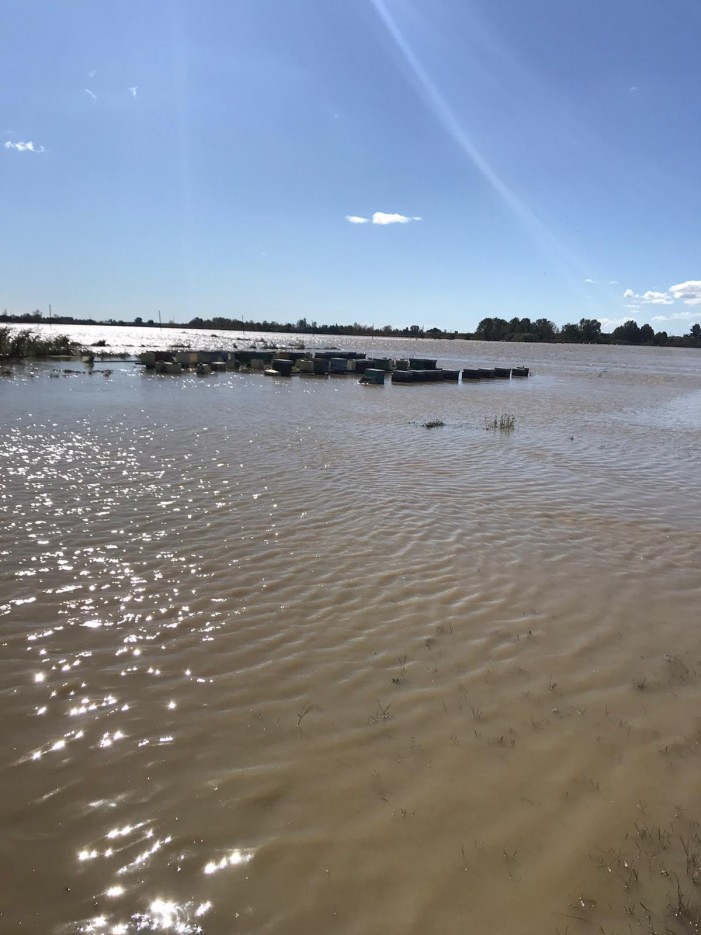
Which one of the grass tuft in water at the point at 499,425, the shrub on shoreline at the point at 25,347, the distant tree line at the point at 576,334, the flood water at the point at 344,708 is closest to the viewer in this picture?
the flood water at the point at 344,708

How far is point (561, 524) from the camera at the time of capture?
6.85 metres

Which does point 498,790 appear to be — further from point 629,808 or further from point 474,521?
point 474,521

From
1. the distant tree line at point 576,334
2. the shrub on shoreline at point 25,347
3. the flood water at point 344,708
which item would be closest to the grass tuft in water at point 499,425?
the flood water at point 344,708

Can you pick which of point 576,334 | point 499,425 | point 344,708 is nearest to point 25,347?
point 499,425

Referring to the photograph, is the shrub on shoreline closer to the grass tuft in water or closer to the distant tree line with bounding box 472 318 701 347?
the grass tuft in water

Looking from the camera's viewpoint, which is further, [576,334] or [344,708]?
[576,334]

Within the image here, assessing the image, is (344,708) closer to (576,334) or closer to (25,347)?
(25,347)

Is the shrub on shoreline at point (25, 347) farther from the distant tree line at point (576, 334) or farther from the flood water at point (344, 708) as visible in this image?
the distant tree line at point (576, 334)

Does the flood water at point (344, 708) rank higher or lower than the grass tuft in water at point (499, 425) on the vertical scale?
lower

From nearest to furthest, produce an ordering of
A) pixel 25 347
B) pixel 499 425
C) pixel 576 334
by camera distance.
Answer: pixel 499 425 < pixel 25 347 < pixel 576 334

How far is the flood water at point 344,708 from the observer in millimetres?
2254

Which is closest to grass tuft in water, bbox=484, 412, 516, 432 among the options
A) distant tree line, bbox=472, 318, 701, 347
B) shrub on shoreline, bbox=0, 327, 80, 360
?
shrub on shoreline, bbox=0, 327, 80, 360

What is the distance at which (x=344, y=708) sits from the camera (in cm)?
336

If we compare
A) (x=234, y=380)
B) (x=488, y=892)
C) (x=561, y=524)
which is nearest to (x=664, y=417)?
(x=561, y=524)
